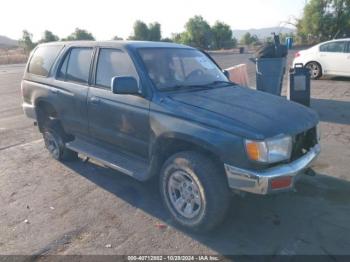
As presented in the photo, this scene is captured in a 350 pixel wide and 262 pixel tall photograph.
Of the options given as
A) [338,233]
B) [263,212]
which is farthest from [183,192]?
[338,233]

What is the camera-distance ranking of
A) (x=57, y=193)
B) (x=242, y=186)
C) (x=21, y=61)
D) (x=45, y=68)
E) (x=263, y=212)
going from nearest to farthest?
1. (x=242, y=186)
2. (x=263, y=212)
3. (x=57, y=193)
4. (x=45, y=68)
5. (x=21, y=61)

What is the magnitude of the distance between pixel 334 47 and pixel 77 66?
10.9m

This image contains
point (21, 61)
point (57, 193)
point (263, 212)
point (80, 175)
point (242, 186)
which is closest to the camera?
point (242, 186)

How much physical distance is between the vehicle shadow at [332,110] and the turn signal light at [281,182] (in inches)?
200

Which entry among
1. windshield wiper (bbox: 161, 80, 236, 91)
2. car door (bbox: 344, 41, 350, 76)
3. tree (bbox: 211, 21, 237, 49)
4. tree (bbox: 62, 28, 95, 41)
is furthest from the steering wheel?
tree (bbox: 62, 28, 95, 41)

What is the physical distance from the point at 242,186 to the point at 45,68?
3.86 metres

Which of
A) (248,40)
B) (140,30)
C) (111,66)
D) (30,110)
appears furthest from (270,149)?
(248,40)

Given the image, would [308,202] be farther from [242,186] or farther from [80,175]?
[80,175]

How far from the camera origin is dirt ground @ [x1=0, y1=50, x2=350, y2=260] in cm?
353

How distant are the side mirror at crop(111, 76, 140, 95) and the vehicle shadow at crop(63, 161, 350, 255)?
4.58 ft

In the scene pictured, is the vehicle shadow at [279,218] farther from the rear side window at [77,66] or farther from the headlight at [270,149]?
the rear side window at [77,66]

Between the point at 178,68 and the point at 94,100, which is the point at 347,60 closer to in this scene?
the point at 178,68

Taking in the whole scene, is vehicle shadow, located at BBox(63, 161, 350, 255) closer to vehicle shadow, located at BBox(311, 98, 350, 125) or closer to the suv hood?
the suv hood

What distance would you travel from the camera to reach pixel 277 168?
132 inches
